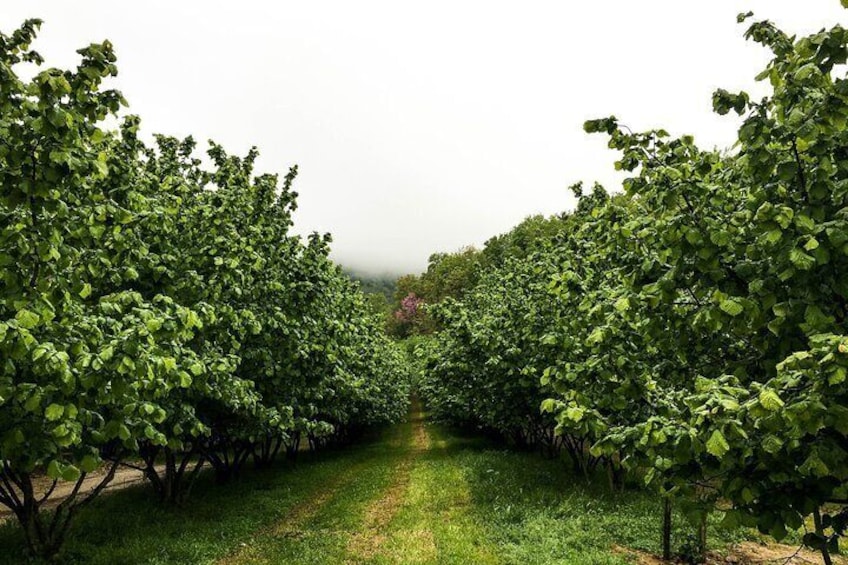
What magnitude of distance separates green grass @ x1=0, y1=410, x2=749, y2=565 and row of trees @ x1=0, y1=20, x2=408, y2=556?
158 centimetres

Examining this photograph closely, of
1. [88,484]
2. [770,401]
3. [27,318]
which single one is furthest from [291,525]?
[88,484]

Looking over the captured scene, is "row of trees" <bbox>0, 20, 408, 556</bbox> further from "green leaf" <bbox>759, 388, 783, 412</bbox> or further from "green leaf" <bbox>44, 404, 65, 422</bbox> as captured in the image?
"green leaf" <bbox>759, 388, 783, 412</bbox>

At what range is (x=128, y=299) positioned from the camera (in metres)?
7.93

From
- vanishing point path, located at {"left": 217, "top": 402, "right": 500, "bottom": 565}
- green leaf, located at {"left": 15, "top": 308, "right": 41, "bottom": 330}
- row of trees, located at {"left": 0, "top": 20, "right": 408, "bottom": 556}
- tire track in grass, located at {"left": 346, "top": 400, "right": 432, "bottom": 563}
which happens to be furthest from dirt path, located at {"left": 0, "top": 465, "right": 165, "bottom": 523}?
green leaf, located at {"left": 15, "top": 308, "right": 41, "bottom": 330}

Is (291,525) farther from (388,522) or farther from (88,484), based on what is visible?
(88,484)

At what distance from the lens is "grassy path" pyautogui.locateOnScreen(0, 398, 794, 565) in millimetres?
11867

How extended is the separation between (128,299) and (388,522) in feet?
32.7

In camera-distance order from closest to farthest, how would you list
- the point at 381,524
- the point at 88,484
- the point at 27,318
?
the point at 27,318 → the point at 381,524 → the point at 88,484

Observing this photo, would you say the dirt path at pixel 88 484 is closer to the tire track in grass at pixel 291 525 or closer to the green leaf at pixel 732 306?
the tire track in grass at pixel 291 525

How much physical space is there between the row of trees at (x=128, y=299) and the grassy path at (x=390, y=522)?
1.50 metres

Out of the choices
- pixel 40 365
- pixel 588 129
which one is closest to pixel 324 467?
pixel 40 365

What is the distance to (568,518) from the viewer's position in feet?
46.4

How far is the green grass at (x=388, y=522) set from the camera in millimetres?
11922

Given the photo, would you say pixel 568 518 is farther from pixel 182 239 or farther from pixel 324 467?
pixel 324 467
